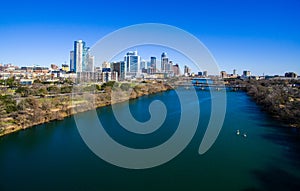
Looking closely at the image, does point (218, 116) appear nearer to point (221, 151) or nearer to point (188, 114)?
point (188, 114)

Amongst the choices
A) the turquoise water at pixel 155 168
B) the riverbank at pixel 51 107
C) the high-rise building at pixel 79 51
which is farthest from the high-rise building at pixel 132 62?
the turquoise water at pixel 155 168

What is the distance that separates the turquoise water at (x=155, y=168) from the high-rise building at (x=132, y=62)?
61.9ft

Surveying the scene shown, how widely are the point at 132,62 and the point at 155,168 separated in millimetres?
21923

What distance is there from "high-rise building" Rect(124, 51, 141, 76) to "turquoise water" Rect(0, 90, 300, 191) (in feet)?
61.9

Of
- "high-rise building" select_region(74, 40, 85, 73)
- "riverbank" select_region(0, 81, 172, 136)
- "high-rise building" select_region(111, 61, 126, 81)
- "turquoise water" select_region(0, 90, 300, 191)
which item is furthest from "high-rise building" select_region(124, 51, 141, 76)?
"turquoise water" select_region(0, 90, 300, 191)

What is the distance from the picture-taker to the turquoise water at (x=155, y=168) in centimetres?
281

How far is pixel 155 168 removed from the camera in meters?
3.25

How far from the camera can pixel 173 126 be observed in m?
5.61

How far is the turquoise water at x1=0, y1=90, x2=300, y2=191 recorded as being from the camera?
2.81m

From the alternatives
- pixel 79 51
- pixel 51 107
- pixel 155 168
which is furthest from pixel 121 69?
pixel 155 168

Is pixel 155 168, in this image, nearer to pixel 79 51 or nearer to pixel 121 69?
pixel 121 69

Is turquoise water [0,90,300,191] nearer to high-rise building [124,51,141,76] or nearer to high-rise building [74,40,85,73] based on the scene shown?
high-rise building [74,40,85,73]

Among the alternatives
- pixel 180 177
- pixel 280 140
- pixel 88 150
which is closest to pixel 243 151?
pixel 280 140

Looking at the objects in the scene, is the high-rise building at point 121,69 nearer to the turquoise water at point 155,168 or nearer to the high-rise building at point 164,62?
the high-rise building at point 164,62
